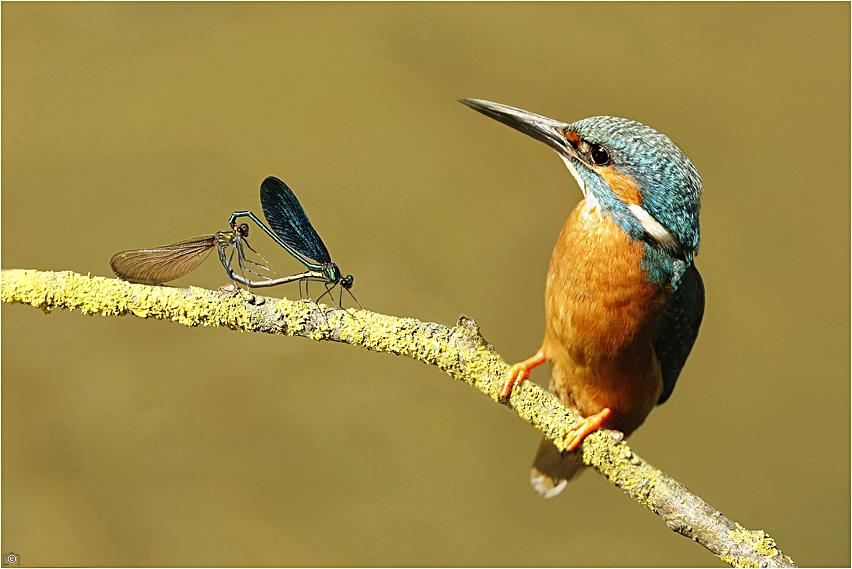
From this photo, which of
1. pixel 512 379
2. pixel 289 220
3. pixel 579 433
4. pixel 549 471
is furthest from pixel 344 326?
pixel 549 471

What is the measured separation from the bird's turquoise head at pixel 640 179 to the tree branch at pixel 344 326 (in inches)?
19.9

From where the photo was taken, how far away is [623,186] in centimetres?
144

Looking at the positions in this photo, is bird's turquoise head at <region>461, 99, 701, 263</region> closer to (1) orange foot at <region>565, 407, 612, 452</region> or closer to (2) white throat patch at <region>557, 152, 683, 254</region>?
(2) white throat patch at <region>557, 152, 683, 254</region>

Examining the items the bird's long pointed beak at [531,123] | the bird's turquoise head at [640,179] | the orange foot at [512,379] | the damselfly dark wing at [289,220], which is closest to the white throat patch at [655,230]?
the bird's turquoise head at [640,179]

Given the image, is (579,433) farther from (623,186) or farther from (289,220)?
(289,220)

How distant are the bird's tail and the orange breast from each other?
18.8 inches

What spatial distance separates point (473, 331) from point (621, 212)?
51cm

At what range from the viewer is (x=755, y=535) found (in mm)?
1149

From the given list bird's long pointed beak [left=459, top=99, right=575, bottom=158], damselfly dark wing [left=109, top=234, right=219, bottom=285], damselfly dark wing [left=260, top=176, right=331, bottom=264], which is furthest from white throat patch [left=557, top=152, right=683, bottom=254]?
damselfly dark wing [left=109, top=234, right=219, bottom=285]

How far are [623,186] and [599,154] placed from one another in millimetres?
95

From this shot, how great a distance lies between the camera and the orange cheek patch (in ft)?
4.69

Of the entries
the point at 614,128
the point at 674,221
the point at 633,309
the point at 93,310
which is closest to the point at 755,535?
the point at 633,309

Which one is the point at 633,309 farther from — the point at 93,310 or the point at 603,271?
the point at 93,310

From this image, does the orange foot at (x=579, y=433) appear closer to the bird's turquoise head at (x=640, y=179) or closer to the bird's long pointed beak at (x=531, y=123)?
the bird's turquoise head at (x=640, y=179)
